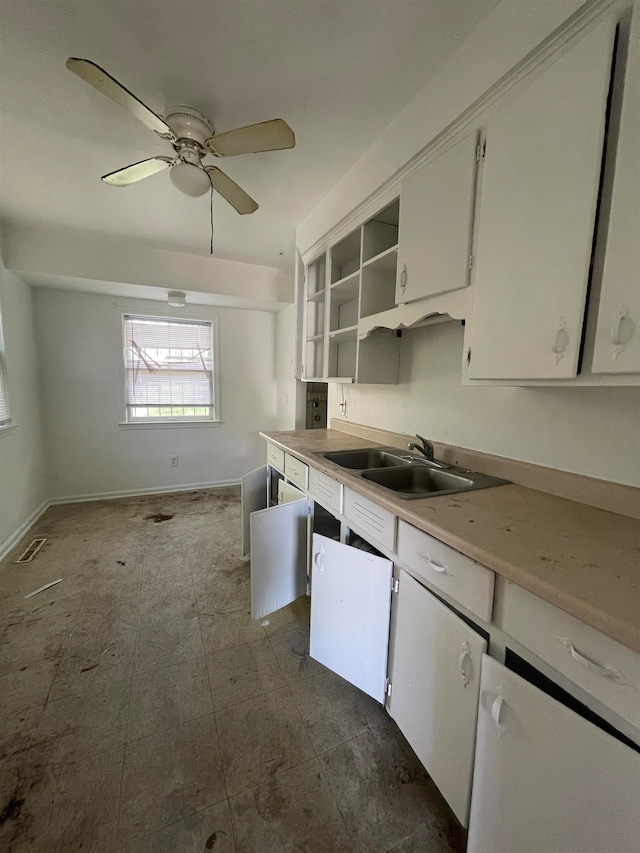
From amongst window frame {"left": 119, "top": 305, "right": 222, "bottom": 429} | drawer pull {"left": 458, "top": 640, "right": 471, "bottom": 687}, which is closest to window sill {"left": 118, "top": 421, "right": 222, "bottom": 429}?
window frame {"left": 119, "top": 305, "right": 222, "bottom": 429}

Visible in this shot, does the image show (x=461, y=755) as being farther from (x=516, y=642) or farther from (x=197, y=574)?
(x=197, y=574)

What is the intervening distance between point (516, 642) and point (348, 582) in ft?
2.23

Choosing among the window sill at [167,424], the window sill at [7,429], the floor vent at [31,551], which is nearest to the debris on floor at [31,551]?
the floor vent at [31,551]

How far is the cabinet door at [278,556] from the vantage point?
1684 millimetres

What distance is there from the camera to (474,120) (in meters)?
1.22

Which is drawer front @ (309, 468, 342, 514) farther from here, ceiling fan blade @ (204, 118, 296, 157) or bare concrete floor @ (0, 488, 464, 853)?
ceiling fan blade @ (204, 118, 296, 157)

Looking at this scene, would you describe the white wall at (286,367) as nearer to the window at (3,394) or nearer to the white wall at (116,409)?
the white wall at (116,409)

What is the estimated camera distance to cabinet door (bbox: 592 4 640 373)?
0.79 m

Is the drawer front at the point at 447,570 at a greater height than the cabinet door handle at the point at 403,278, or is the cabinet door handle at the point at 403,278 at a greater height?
the cabinet door handle at the point at 403,278

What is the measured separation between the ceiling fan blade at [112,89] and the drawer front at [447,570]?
1.84 meters

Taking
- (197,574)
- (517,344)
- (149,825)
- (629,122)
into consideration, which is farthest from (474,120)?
(197,574)

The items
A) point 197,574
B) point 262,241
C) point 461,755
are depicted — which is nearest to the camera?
point 461,755

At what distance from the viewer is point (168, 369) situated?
12.8ft

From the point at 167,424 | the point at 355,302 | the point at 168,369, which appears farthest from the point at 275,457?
the point at 168,369
